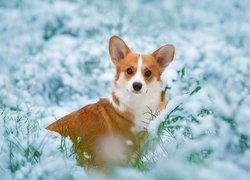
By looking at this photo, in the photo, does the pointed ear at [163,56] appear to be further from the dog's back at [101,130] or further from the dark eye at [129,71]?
the dog's back at [101,130]

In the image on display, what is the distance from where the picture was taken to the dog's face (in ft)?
15.2

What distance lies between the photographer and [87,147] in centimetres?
443

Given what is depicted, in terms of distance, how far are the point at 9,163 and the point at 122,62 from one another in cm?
164

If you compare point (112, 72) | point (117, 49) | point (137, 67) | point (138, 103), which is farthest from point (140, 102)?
point (112, 72)

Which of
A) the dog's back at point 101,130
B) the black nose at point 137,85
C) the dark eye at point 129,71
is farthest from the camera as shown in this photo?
the dark eye at point 129,71

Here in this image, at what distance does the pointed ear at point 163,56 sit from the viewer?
16.1 feet

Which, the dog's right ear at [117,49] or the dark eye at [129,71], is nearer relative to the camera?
the dark eye at [129,71]

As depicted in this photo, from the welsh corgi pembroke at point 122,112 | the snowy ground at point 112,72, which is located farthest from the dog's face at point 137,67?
the snowy ground at point 112,72

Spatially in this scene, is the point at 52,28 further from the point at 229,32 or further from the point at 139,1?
the point at 229,32

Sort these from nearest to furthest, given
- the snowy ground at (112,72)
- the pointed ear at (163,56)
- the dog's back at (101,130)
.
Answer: the snowy ground at (112,72), the dog's back at (101,130), the pointed ear at (163,56)

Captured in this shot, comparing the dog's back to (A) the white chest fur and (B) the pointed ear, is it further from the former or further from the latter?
(B) the pointed ear

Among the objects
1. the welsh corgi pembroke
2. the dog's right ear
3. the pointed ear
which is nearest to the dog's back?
the welsh corgi pembroke

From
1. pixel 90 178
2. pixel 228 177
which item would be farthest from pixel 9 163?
pixel 228 177

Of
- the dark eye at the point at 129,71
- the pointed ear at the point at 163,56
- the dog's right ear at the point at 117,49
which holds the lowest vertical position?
the dark eye at the point at 129,71
